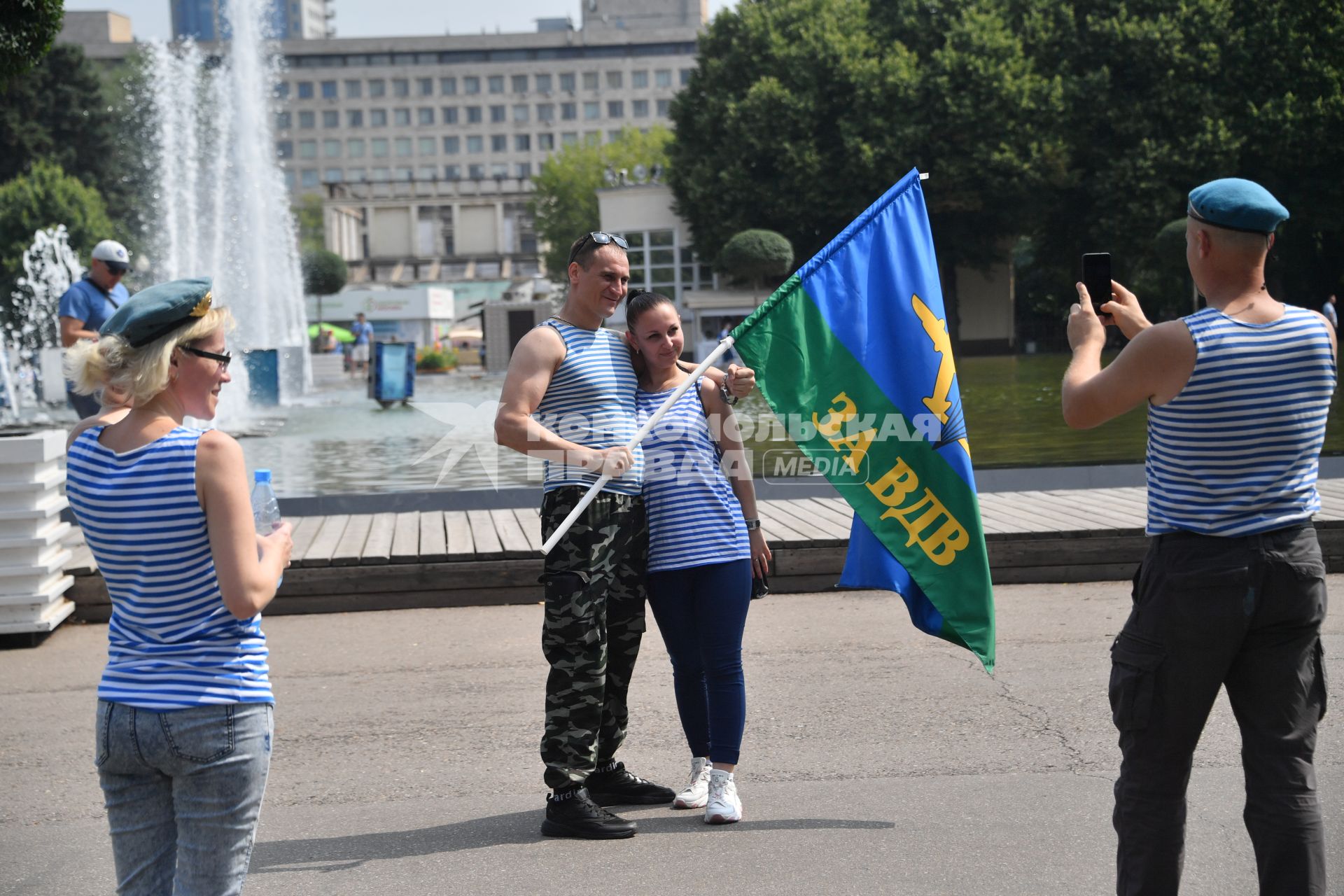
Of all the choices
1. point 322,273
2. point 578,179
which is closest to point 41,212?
point 322,273

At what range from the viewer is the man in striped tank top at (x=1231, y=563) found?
308 cm

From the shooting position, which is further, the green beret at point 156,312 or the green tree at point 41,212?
the green tree at point 41,212

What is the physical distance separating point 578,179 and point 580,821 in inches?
3041

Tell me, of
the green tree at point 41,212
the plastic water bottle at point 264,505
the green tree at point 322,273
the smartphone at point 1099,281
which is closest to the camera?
the plastic water bottle at point 264,505

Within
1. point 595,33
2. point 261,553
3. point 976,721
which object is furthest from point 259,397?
point 595,33

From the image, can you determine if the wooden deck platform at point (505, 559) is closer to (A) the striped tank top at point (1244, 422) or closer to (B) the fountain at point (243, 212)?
(A) the striped tank top at point (1244, 422)

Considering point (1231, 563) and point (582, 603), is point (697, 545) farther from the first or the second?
point (1231, 563)

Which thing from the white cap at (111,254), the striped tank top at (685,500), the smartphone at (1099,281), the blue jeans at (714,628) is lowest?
the blue jeans at (714,628)

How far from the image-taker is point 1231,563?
10.1 feet

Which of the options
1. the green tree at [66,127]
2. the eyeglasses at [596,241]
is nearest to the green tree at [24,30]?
the eyeglasses at [596,241]

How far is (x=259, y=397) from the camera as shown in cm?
2258

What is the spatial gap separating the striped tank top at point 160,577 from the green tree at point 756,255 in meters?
38.8

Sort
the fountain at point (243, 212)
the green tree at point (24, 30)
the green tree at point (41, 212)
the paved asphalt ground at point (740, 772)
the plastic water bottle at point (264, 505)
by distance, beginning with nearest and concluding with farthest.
→ the plastic water bottle at point (264, 505) < the paved asphalt ground at point (740, 772) < the green tree at point (24, 30) < the fountain at point (243, 212) < the green tree at point (41, 212)

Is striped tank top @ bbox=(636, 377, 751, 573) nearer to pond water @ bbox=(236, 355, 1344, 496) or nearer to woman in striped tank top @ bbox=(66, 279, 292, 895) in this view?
woman in striped tank top @ bbox=(66, 279, 292, 895)
